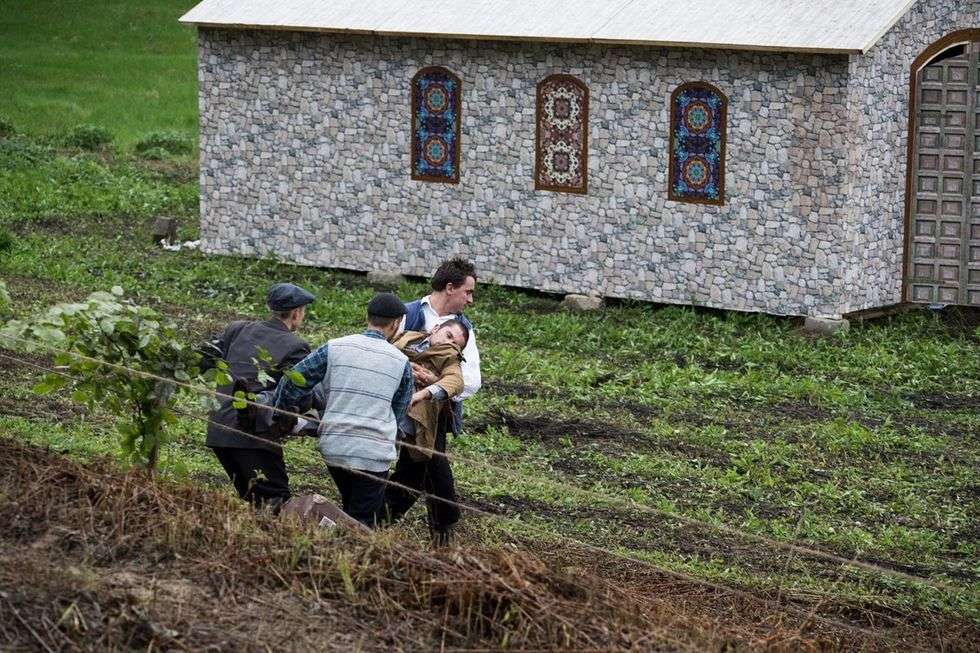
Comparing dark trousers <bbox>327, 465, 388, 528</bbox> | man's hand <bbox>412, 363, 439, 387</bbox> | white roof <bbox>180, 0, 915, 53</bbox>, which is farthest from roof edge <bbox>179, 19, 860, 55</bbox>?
dark trousers <bbox>327, 465, 388, 528</bbox>

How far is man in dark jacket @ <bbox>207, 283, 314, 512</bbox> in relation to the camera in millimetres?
8633

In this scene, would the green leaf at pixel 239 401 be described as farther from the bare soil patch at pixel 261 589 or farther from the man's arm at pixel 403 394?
the man's arm at pixel 403 394

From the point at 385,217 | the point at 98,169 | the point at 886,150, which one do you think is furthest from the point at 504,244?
the point at 98,169

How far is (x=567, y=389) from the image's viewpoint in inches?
558

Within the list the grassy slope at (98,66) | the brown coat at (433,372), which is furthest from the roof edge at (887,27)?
the grassy slope at (98,66)

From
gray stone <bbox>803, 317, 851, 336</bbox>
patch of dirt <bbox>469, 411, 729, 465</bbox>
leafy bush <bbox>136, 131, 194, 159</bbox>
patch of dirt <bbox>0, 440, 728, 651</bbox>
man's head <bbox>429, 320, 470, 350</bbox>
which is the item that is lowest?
patch of dirt <bbox>469, 411, 729, 465</bbox>

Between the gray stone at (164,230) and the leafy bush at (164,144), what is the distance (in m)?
7.16

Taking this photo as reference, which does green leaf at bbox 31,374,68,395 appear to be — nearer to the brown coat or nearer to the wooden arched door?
the brown coat

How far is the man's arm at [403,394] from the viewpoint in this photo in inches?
341

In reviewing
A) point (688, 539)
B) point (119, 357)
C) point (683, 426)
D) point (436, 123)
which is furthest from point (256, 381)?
point (436, 123)

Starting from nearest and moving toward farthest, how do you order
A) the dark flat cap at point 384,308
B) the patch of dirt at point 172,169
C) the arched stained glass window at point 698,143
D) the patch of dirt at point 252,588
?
the patch of dirt at point 252,588, the dark flat cap at point 384,308, the arched stained glass window at point 698,143, the patch of dirt at point 172,169

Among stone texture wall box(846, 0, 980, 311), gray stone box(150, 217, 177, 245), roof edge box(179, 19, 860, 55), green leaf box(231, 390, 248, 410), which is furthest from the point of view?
gray stone box(150, 217, 177, 245)

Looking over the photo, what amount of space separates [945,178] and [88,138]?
15969 millimetres

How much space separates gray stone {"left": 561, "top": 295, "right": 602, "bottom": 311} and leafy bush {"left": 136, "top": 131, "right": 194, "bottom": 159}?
12.2 metres
